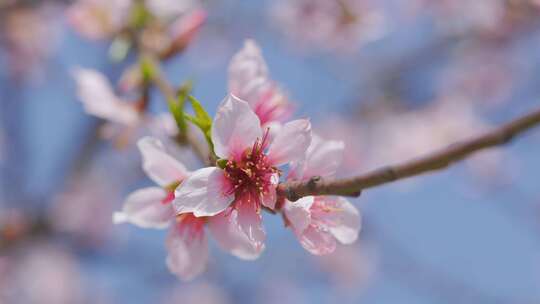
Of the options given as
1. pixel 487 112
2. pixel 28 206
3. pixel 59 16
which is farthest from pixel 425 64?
pixel 28 206

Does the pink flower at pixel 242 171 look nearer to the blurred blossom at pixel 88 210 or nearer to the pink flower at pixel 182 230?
the pink flower at pixel 182 230

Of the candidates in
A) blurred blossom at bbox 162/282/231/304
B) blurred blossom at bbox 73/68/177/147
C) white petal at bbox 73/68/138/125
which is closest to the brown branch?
blurred blossom at bbox 73/68/177/147

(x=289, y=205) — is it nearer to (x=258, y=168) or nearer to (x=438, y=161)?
(x=258, y=168)

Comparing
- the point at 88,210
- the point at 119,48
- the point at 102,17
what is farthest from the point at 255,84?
the point at 88,210

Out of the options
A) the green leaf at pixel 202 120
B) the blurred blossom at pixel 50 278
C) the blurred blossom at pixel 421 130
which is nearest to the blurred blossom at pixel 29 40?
the blurred blossom at pixel 50 278

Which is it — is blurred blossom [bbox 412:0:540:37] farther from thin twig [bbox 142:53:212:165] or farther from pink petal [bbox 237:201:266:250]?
pink petal [bbox 237:201:266:250]

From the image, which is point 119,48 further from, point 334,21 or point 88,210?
point 88,210

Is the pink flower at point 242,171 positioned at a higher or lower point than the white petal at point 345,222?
higher
